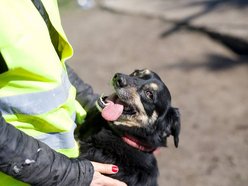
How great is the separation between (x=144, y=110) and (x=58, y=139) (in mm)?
1109

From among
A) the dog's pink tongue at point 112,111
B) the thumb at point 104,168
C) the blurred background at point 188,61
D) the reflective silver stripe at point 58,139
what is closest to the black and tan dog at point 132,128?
the dog's pink tongue at point 112,111

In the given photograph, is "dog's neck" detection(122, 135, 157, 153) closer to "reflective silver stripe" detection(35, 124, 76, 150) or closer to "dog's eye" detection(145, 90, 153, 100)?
"dog's eye" detection(145, 90, 153, 100)

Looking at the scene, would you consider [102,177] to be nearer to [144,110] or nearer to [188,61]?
[144,110]

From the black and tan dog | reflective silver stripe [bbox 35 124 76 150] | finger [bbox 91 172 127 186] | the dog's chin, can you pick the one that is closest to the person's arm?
the black and tan dog

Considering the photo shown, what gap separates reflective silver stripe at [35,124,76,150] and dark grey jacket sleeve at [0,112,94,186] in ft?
0.32

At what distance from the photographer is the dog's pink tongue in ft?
9.30

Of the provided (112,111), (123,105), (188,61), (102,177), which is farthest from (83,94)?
(188,61)

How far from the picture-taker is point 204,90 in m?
6.40

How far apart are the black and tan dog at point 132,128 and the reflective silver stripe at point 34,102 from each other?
2.21ft

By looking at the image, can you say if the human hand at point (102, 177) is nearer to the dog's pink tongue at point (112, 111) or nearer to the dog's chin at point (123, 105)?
the dog's pink tongue at point (112, 111)

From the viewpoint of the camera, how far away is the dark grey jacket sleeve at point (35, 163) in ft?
6.24

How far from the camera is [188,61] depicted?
7.29 meters

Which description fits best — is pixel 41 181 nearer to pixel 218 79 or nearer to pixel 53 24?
pixel 53 24

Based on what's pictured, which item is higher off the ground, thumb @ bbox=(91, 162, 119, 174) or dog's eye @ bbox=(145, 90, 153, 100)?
thumb @ bbox=(91, 162, 119, 174)
